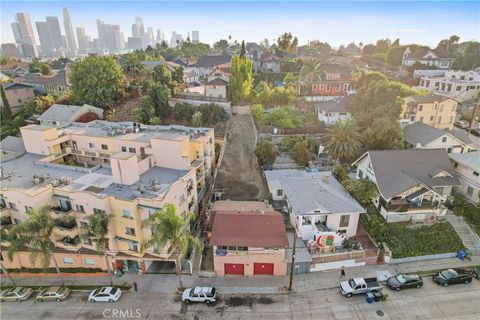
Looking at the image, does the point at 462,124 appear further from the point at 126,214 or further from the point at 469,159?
the point at 126,214

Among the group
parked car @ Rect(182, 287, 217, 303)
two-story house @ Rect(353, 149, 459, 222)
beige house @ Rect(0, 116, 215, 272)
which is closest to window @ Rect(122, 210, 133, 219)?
beige house @ Rect(0, 116, 215, 272)

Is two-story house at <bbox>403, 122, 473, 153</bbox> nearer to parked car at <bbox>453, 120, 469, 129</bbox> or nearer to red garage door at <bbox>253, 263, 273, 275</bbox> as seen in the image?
parked car at <bbox>453, 120, 469, 129</bbox>

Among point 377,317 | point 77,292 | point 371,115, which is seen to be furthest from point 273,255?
point 371,115

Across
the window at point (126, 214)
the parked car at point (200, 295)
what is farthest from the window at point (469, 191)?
the window at point (126, 214)

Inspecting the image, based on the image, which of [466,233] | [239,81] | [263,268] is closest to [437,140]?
[466,233]

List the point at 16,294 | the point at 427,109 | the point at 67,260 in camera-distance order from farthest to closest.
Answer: the point at 427,109 → the point at 67,260 → the point at 16,294

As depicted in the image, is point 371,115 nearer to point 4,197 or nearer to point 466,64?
point 4,197
